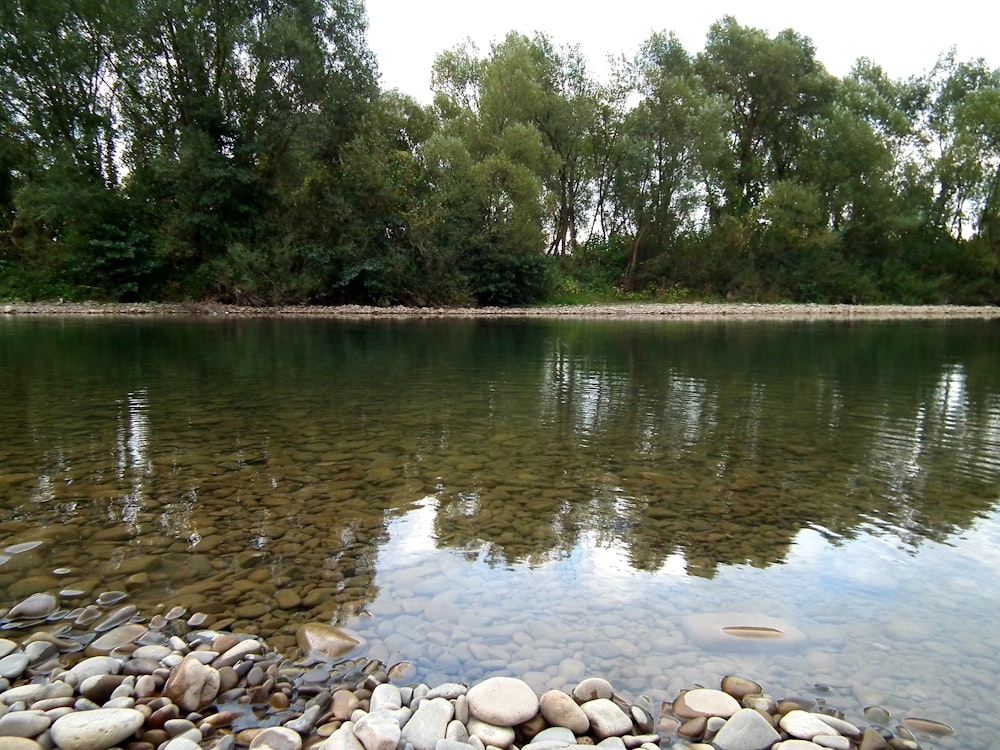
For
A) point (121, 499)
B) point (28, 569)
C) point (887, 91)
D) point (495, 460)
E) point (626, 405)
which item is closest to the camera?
point (28, 569)

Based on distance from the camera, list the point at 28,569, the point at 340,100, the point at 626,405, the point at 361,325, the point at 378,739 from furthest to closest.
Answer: the point at 340,100 < the point at 361,325 < the point at 626,405 < the point at 28,569 < the point at 378,739

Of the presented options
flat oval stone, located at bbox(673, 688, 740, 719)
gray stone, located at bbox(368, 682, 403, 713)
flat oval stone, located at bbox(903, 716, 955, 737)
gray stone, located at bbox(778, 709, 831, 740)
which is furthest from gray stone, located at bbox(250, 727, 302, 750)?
flat oval stone, located at bbox(903, 716, 955, 737)

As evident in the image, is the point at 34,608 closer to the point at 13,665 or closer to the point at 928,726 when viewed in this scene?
the point at 13,665

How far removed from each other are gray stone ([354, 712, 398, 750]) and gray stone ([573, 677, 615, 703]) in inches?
34.3

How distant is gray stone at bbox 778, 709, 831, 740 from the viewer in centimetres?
291

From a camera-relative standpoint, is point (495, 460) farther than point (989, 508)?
Yes

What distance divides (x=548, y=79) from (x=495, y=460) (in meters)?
42.5

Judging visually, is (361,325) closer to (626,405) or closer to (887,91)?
(626,405)

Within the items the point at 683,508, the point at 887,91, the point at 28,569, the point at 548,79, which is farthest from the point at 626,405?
the point at 887,91

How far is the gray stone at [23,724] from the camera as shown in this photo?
2.70 metres

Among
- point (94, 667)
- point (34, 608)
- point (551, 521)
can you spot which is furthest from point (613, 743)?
point (34, 608)

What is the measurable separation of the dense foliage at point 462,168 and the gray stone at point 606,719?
34.5m

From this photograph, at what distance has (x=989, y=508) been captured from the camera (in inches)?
240

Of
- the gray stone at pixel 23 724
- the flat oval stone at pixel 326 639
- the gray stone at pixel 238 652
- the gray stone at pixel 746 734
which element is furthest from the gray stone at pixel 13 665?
the gray stone at pixel 746 734
